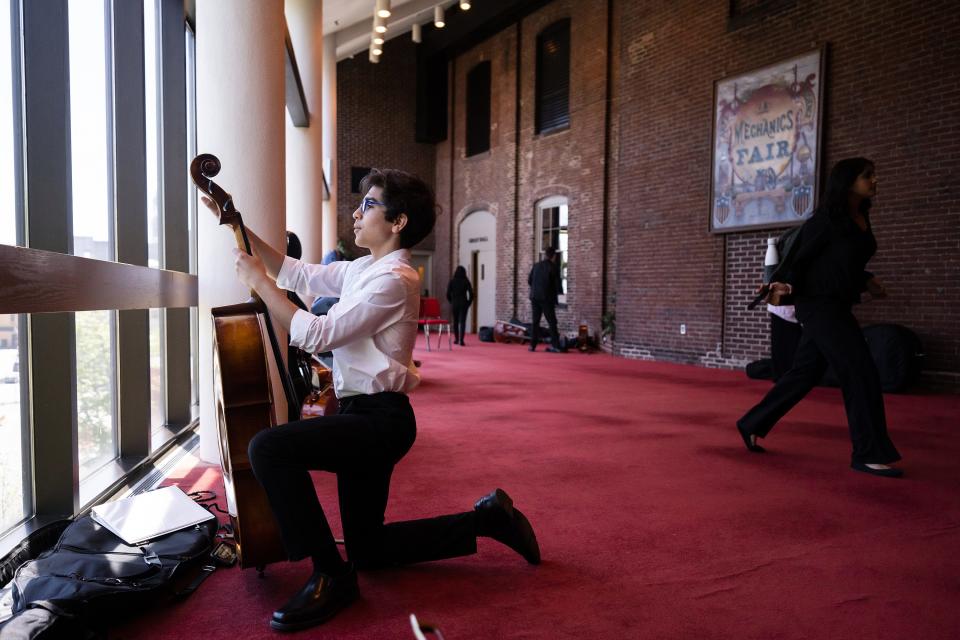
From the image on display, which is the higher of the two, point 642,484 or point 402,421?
point 402,421

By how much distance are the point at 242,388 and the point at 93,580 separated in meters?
0.61

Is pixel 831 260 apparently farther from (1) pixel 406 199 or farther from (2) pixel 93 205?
(2) pixel 93 205

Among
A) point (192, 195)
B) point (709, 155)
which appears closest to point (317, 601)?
point (192, 195)

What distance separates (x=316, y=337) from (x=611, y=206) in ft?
31.3

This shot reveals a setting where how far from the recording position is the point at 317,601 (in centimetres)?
175

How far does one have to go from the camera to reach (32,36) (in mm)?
2061

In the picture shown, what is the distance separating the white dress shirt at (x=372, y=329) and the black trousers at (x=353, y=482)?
6 centimetres

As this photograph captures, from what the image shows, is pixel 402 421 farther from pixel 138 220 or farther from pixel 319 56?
pixel 319 56

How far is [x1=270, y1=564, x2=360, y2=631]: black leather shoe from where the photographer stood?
5.60 ft

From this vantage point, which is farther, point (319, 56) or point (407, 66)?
point (407, 66)

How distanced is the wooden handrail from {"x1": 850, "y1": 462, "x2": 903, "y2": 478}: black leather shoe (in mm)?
3294

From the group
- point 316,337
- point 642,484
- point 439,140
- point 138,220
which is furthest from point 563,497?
point 439,140

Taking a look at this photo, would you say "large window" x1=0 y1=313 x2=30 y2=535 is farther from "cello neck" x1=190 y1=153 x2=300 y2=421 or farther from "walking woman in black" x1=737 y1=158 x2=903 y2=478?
"walking woman in black" x1=737 y1=158 x2=903 y2=478

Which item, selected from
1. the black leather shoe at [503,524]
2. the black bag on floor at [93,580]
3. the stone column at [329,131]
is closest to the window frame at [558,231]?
the stone column at [329,131]
